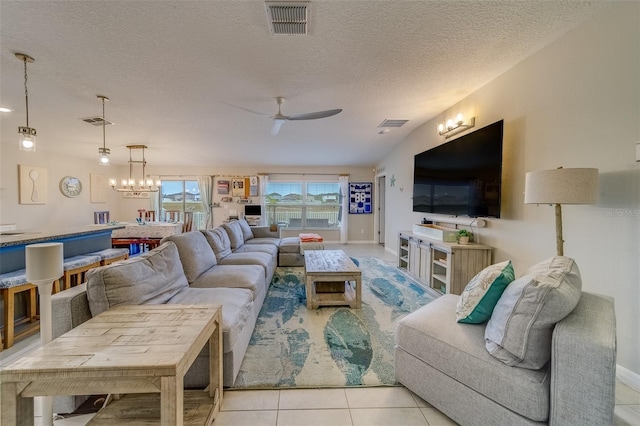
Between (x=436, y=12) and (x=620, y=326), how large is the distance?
8.50ft

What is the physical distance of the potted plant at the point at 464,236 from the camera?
10.3 feet

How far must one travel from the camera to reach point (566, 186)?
5.59ft

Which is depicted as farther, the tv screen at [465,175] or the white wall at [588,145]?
the tv screen at [465,175]

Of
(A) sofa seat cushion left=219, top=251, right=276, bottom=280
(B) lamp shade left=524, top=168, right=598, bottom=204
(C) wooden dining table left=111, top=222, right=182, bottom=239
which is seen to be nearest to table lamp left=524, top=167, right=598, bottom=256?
(B) lamp shade left=524, top=168, right=598, bottom=204

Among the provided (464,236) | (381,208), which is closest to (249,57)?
(464,236)

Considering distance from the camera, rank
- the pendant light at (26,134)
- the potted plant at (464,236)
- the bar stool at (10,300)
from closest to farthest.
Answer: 1. the bar stool at (10,300)
2. the pendant light at (26,134)
3. the potted plant at (464,236)

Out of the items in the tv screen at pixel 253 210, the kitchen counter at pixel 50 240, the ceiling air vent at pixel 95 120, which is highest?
the ceiling air vent at pixel 95 120

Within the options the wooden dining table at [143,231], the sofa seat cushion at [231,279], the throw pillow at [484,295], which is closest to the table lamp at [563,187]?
the throw pillow at [484,295]

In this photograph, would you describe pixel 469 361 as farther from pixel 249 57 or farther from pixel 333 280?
pixel 249 57

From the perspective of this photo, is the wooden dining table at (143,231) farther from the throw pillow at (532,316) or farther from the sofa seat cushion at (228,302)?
the throw pillow at (532,316)

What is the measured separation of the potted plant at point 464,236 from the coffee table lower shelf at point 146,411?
3.06 metres

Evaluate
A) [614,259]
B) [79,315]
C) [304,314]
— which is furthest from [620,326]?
[79,315]

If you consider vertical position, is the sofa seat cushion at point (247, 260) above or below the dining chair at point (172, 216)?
below

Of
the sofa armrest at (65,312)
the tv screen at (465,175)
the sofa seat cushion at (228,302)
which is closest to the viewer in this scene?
the sofa armrest at (65,312)
